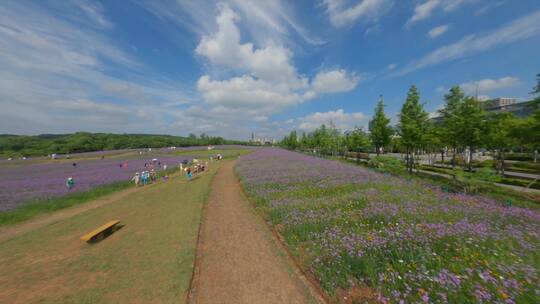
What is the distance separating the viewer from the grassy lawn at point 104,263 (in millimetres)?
4512

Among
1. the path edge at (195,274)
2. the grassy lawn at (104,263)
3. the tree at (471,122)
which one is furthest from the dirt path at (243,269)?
the tree at (471,122)

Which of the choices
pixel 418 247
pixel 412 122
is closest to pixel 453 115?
pixel 412 122

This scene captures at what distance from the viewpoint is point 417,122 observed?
20.3 meters

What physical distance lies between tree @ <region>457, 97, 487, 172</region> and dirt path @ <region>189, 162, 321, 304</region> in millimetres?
20761

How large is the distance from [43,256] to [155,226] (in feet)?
11.2

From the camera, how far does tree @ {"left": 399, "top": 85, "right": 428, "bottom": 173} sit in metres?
19.6

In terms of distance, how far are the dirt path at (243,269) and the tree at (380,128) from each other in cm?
2572

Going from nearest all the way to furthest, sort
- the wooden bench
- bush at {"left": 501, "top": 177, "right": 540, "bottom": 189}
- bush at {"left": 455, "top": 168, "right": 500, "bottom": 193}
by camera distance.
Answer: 1. the wooden bench
2. bush at {"left": 455, "top": 168, "right": 500, "bottom": 193}
3. bush at {"left": 501, "top": 177, "right": 540, "bottom": 189}

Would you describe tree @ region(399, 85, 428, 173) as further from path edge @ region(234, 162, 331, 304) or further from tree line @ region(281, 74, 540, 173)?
path edge @ region(234, 162, 331, 304)

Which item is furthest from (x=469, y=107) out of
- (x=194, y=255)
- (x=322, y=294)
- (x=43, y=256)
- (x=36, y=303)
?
(x=43, y=256)

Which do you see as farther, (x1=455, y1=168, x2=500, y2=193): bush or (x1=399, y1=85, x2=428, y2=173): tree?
(x1=399, y1=85, x2=428, y2=173): tree

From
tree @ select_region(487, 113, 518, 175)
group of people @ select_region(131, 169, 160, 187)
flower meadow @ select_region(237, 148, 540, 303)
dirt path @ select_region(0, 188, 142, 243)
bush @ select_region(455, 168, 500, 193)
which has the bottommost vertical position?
dirt path @ select_region(0, 188, 142, 243)

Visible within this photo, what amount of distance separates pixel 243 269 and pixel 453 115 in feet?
79.2

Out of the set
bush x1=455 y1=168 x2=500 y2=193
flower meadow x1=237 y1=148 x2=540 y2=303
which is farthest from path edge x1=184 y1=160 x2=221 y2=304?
bush x1=455 y1=168 x2=500 y2=193
